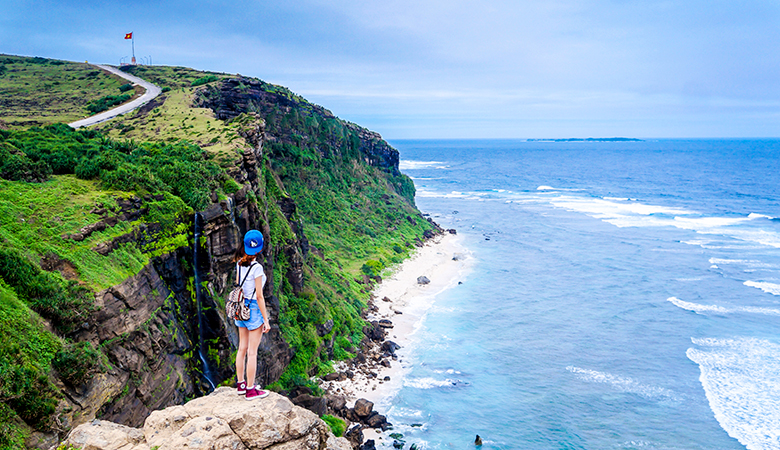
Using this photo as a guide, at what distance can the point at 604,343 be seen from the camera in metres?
40.3

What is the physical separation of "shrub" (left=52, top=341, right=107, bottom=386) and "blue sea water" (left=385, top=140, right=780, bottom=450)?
18.7 meters

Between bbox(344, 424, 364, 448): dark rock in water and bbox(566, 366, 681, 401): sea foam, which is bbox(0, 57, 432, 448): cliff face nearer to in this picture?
bbox(344, 424, 364, 448): dark rock in water

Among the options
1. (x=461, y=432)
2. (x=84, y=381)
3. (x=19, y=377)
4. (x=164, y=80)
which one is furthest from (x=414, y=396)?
(x=164, y=80)

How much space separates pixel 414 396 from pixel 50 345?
23278mm

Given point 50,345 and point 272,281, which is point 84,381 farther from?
point 272,281

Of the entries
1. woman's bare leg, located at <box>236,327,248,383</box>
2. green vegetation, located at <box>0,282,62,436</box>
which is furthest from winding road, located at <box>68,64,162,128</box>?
woman's bare leg, located at <box>236,327,248,383</box>

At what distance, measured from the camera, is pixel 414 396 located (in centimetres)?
3183

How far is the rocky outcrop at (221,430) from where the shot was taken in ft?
30.2

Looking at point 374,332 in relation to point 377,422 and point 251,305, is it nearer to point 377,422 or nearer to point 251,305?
point 377,422

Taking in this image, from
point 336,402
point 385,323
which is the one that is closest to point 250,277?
point 336,402

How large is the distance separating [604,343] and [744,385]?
995 cm

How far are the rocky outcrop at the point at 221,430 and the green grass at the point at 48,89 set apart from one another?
117ft

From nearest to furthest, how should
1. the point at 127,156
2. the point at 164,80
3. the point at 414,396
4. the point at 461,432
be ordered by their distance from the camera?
1. the point at 127,156
2. the point at 461,432
3. the point at 414,396
4. the point at 164,80

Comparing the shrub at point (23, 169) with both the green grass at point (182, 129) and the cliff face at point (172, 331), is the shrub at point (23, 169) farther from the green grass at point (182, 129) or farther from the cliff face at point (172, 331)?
the green grass at point (182, 129)
